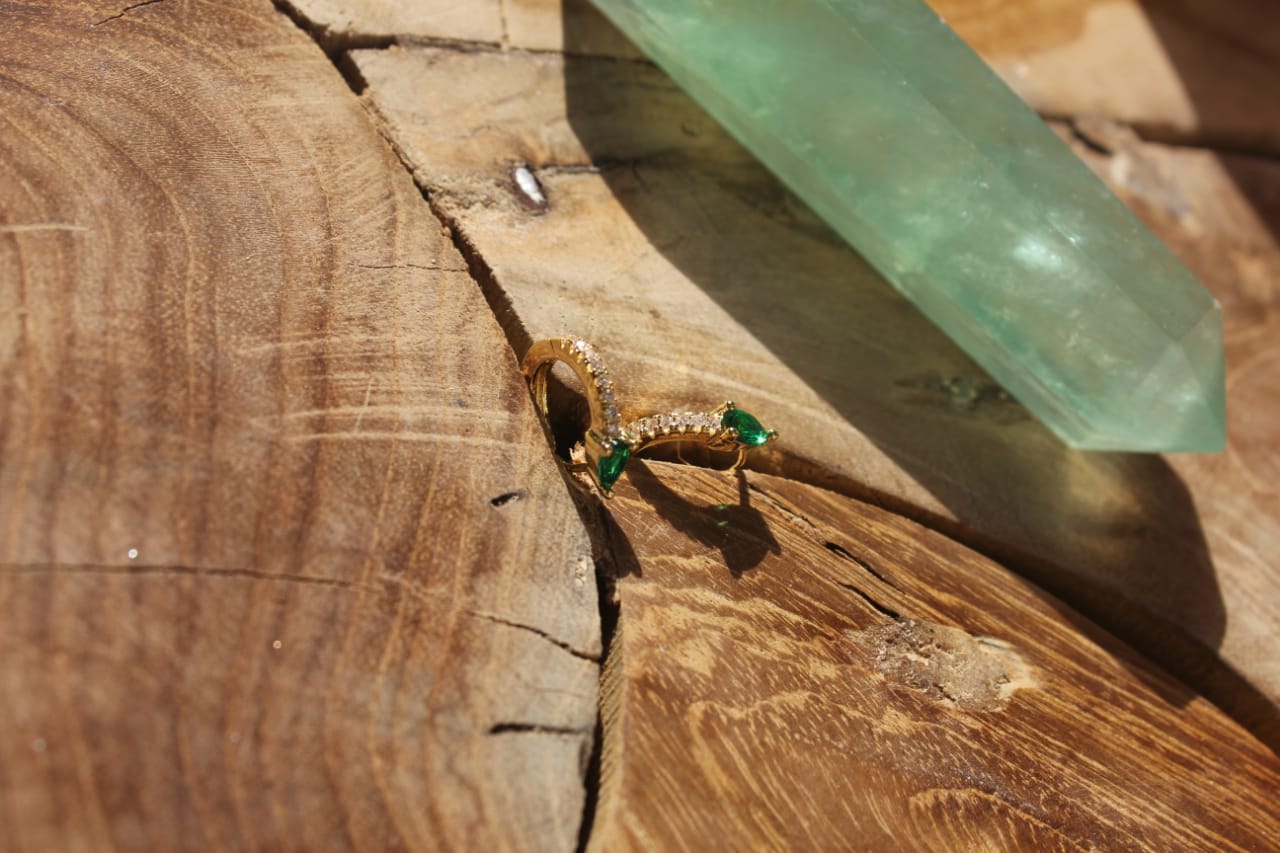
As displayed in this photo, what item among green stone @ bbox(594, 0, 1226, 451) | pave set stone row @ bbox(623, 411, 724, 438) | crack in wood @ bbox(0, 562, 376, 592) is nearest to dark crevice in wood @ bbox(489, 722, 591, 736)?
crack in wood @ bbox(0, 562, 376, 592)

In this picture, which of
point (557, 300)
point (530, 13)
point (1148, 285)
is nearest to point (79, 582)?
point (557, 300)

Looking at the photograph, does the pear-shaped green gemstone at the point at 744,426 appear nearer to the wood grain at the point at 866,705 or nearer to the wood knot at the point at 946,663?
the wood grain at the point at 866,705

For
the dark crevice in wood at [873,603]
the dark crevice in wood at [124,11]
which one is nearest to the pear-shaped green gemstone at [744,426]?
the dark crevice in wood at [873,603]

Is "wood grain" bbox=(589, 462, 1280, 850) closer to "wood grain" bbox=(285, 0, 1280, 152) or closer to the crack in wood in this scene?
the crack in wood

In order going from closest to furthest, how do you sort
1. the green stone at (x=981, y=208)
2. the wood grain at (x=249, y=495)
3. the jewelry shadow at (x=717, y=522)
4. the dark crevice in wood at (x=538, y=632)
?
the wood grain at (x=249, y=495) → the dark crevice in wood at (x=538, y=632) → the jewelry shadow at (x=717, y=522) → the green stone at (x=981, y=208)

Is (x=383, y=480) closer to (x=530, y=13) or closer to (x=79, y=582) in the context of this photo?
(x=79, y=582)

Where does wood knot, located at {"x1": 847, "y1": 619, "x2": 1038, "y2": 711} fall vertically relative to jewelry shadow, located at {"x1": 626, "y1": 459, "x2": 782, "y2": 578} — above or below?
below
